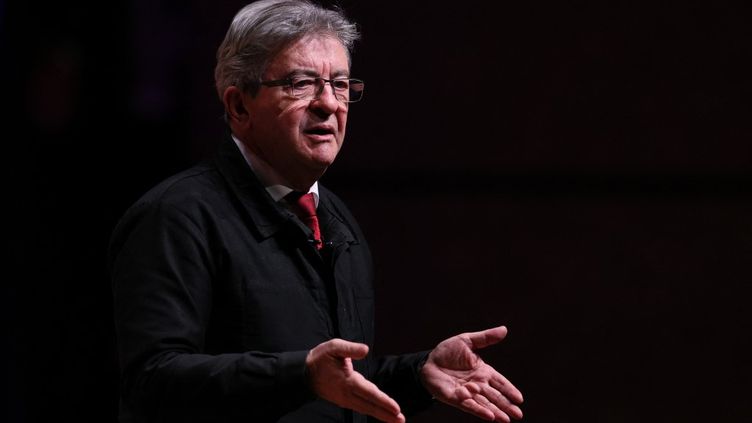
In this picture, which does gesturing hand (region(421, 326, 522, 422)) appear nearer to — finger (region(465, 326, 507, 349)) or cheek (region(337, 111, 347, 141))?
finger (region(465, 326, 507, 349))

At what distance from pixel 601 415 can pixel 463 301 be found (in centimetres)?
49

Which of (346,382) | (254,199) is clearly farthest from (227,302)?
(346,382)

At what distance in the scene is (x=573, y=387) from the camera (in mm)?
2756

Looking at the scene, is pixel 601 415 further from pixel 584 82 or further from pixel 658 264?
pixel 584 82

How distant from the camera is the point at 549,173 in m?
2.75

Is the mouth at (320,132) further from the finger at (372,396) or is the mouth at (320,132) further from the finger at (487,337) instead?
the finger at (372,396)

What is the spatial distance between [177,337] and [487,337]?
0.49 meters

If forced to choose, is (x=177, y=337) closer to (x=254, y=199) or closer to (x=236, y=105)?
(x=254, y=199)

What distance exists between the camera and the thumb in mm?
1254

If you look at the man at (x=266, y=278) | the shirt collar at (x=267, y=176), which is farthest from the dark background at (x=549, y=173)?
the shirt collar at (x=267, y=176)

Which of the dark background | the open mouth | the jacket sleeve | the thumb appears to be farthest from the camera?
the dark background

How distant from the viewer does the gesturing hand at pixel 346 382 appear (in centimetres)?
127

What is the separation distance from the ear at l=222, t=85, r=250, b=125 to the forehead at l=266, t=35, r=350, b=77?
0.07 meters

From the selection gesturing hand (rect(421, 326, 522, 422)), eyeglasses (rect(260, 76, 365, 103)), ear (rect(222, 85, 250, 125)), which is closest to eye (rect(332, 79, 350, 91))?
eyeglasses (rect(260, 76, 365, 103))
